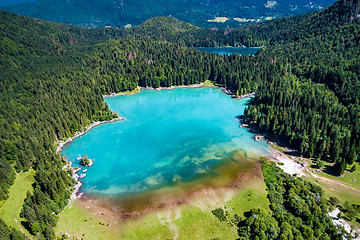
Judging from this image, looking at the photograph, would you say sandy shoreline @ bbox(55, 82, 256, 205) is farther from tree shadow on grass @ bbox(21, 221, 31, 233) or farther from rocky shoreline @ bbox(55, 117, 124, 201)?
tree shadow on grass @ bbox(21, 221, 31, 233)

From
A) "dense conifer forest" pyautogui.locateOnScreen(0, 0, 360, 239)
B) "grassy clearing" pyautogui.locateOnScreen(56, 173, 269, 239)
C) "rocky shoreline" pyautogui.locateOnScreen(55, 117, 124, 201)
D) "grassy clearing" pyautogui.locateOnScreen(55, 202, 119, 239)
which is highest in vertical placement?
"dense conifer forest" pyautogui.locateOnScreen(0, 0, 360, 239)

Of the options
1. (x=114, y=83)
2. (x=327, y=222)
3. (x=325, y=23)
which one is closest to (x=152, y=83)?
(x=114, y=83)

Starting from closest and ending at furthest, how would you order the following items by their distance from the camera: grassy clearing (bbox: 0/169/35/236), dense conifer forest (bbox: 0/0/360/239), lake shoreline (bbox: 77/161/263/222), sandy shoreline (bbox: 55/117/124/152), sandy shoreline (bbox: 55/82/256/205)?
grassy clearing (bbox: 0/169/35/236) < lake shoreline (bbox: 77/161/263/222) < sandy shoreline (bbox: 55/82/256/205) < dense conifer forest (bbox: 0/0/360/239) < sandy shoreline (bbox: 55/117/124/152)

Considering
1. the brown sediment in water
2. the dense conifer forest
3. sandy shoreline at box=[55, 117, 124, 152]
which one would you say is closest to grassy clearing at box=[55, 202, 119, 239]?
the brown sediment in water

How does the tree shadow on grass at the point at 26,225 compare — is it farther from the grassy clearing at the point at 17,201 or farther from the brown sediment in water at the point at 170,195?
the brown sediment in water at the point at 170,195

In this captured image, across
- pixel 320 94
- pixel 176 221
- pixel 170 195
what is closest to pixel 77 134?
pixel 170 195

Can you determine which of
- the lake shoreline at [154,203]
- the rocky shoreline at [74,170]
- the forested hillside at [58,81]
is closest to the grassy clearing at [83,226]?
the lake shoreline at [154,203]
